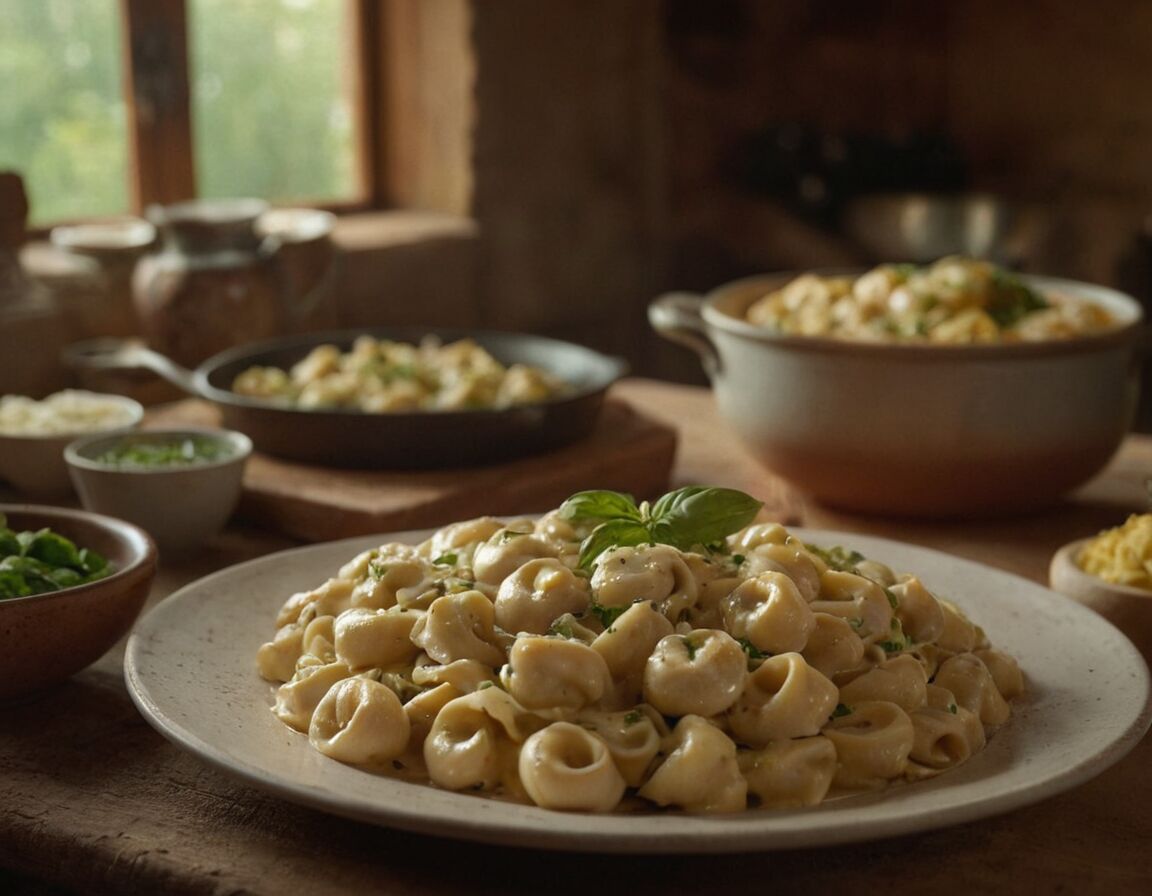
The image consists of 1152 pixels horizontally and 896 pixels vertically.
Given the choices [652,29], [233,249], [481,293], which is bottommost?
[481,293]

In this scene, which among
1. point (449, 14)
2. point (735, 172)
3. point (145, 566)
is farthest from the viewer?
point (735, 172)

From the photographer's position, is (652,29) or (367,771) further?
(652,29)

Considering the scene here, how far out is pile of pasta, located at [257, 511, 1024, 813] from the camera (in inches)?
39.8

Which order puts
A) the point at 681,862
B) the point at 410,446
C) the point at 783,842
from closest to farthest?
the point at 783,842 → the point at 681,862 → the point at 410,446

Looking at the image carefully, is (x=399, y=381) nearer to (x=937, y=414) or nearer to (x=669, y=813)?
(x=937, y=414)

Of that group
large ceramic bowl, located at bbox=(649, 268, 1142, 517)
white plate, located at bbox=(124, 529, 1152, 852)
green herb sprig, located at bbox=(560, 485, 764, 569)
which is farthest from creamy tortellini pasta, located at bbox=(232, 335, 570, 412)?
green herb sprig, located at bbox=(560, 485, 764, 569)

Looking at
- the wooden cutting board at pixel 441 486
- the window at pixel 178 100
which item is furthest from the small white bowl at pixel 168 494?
the window at pixel 178 100

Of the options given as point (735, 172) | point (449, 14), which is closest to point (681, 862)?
point (449, 14)

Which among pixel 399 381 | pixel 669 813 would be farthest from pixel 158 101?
pixel 669 813

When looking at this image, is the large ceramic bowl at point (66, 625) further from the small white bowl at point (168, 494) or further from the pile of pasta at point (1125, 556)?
the pile of pasta at point (1125, 556)

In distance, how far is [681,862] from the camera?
1035 millimetres

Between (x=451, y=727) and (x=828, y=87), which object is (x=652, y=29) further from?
(x=451, y=727)

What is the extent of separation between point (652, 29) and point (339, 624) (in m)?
3.38

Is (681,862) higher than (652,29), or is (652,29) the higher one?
(652,29)
